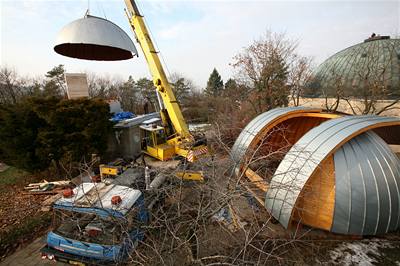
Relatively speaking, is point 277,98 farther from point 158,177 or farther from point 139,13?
point 158,177

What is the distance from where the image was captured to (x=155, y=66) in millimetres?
10656

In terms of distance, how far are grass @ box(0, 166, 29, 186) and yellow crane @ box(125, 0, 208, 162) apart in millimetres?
6990

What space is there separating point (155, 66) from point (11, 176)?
10.0 metres

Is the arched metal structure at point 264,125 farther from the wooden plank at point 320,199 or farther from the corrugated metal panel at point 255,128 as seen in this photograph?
the wooden plank at point 320,199

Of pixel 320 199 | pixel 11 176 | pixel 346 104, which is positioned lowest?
pixel 11 176

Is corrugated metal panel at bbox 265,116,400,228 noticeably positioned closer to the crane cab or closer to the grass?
the crane cab

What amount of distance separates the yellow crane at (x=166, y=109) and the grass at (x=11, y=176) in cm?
699

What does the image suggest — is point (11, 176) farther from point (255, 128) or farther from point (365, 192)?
point (365, 192)

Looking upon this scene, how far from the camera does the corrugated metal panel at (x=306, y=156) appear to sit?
5.77m

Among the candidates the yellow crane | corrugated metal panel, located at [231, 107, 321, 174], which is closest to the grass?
the yellow crane

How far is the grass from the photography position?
10.9m

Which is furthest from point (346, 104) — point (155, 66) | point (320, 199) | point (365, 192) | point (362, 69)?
point (155, 66)

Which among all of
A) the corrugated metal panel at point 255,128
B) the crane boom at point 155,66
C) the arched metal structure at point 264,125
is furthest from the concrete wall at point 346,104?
the crane boom at point 155,66

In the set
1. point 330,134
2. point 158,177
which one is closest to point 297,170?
point 330,134
